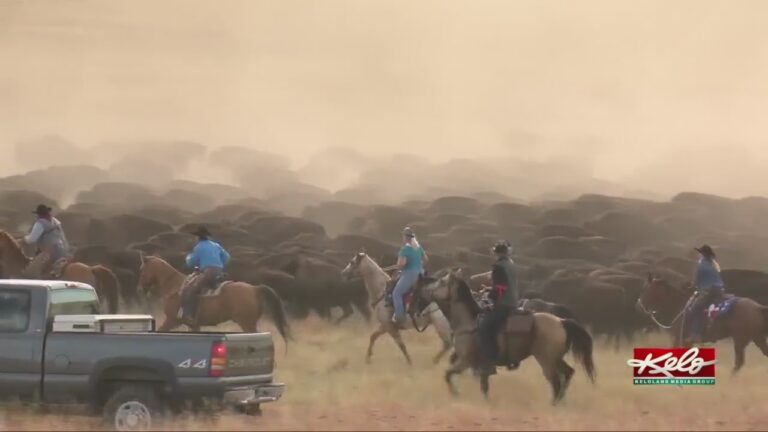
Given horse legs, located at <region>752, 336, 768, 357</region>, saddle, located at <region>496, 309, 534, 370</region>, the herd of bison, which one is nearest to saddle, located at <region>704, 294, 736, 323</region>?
horse legs, located at <region>752, 336, 768, 357</region>

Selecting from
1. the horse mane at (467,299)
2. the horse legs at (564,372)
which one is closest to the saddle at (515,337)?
the horse legs at (564,372)

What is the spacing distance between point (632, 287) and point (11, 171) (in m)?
39.4

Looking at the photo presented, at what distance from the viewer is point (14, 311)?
1345 centimetres

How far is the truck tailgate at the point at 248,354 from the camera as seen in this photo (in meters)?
12.7

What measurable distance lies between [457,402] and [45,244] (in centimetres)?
880

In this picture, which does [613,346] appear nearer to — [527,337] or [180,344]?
[527,337]

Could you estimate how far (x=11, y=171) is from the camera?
60906 mm

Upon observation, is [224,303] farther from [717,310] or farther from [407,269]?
[717,310]

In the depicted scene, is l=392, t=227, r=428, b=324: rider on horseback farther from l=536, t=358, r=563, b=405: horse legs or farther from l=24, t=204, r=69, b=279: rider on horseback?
l=24, t=204, r=69, b=279: rider on horseback

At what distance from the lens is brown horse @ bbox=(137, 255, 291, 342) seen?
70.0 feet

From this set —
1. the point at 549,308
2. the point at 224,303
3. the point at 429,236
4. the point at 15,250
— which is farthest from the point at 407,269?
the point at 429,236

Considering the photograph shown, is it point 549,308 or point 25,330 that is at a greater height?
point 549,308

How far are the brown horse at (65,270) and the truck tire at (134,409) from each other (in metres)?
9.65

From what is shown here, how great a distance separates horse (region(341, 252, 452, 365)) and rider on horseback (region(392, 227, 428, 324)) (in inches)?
8.6
